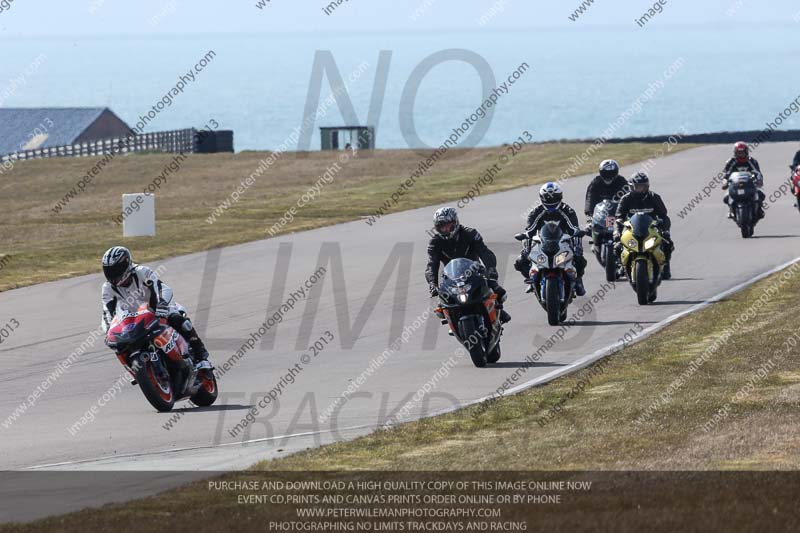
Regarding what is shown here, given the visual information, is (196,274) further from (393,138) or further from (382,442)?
(393,138)

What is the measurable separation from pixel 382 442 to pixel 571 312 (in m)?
9.60

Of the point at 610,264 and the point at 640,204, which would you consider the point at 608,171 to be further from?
the point at 640,204

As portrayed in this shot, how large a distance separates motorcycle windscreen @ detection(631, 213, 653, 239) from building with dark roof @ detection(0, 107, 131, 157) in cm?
7339

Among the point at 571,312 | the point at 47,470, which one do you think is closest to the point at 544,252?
the point at 571,312

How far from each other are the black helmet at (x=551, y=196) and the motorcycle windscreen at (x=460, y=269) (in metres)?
3.78

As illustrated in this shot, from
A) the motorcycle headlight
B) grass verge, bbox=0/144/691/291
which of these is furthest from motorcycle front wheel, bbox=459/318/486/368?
grass verge, bbox=0/144/691/291

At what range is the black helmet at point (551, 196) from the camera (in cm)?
2048

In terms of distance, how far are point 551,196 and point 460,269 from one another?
13.1ft

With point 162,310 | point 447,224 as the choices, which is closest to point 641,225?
point 447,224

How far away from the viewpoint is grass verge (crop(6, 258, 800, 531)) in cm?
953

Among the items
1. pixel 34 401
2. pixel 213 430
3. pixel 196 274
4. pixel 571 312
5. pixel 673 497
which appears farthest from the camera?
pixel 196 274

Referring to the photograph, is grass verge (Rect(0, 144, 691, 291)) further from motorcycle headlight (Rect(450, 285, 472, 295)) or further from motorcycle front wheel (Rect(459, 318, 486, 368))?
motorcycle headlight (Rect(450, 285, 472, 295))

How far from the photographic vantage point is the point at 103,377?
17.5 meters

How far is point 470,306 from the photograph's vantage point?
16.9 m
